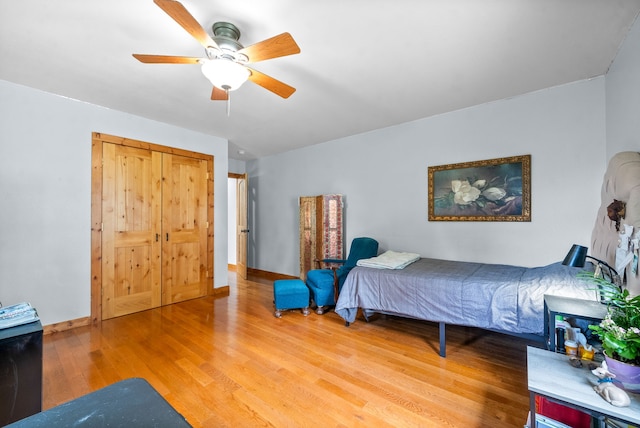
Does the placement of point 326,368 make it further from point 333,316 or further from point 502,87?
point 502,87

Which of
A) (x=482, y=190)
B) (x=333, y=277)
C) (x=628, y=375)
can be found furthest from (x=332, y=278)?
(x=628, y=375)

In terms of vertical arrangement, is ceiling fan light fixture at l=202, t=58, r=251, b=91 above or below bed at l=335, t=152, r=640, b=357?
above

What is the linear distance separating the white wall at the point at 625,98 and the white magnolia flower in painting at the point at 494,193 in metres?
0.92

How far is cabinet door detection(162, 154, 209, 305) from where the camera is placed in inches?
156

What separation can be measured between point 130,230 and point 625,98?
540cm

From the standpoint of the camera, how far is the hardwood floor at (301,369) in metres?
1.78

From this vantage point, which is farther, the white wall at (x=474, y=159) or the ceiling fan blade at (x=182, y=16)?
the white wall at (x=474, y=159)

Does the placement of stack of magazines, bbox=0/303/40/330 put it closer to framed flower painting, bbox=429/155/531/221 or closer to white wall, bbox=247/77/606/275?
white wall, bbox=247/77/606/275

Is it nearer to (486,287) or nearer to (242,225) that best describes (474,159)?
(486,287)

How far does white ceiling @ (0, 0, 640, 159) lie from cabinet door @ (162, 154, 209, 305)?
1.00 m

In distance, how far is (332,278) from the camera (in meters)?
3.66

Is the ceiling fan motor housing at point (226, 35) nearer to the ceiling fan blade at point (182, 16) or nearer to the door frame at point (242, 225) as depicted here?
the ceiling fan blade at point (182, 16)

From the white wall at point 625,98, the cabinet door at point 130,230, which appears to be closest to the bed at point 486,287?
the white wall at point 625,98

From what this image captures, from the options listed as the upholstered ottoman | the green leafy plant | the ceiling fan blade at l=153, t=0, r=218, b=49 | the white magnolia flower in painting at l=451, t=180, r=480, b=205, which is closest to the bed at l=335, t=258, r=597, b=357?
the upholstered ottoman
